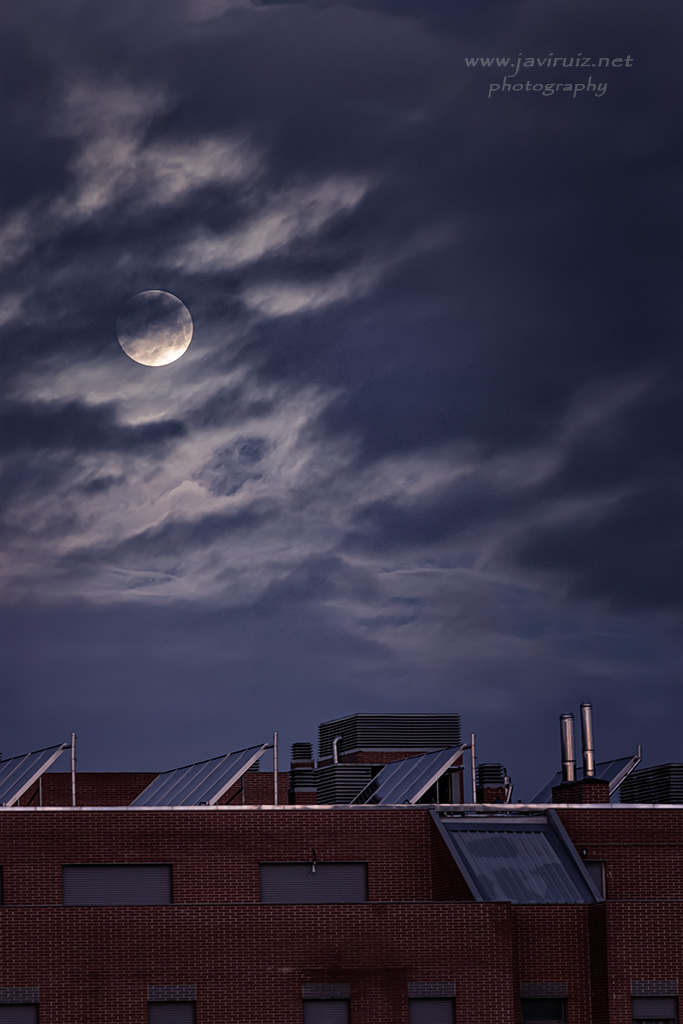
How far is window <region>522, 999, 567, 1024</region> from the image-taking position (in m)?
37.1

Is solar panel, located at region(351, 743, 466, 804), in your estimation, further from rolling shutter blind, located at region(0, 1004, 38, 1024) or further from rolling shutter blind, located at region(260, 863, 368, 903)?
rolling shutter blind, located at region(0, 1004, 38, 1024)

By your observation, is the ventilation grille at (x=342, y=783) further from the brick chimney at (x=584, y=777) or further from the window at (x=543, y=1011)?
the window at (x=543, y=1011)

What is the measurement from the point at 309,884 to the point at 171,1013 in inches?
266

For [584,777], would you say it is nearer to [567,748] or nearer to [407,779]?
[567,748]

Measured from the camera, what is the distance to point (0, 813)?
3931cm

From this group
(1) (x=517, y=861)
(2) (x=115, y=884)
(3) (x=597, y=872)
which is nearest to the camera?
(2) (x=115, y=884)

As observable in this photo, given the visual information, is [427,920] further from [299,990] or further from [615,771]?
[615,771]

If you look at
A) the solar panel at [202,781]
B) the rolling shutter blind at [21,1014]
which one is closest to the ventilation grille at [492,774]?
the solar panel at [202,781]

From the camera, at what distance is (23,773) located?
49.1 m

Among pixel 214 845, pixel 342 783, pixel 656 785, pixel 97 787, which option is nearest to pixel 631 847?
pixel 656 785

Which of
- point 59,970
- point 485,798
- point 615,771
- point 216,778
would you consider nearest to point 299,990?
point 59,970

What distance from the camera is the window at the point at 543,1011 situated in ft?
122

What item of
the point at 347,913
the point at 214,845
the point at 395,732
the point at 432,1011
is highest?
the point at 395,732

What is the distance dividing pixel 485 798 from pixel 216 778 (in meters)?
14.9
